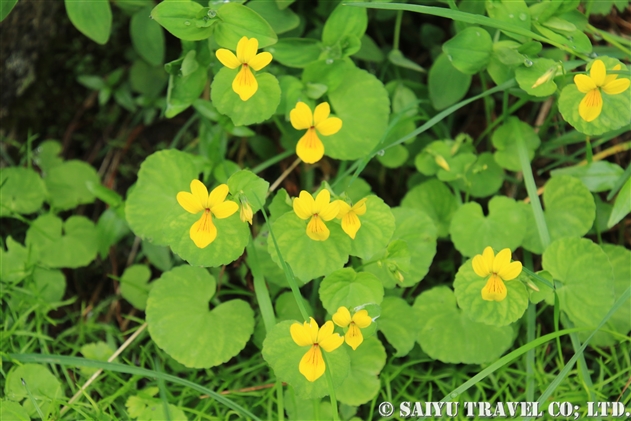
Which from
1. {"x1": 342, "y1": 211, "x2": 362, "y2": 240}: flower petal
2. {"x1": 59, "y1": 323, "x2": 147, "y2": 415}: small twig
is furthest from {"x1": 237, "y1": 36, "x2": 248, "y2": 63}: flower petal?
{"x1": 59, "y1": 323, "x2": 147, "y2": 415}: small twig

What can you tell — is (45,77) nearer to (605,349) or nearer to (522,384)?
(522,384)

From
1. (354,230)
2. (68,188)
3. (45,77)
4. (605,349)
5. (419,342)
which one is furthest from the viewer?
(45,77)

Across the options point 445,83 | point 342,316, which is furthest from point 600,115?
point 342,316

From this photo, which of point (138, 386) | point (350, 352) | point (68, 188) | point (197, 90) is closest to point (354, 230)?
point (350, 352)

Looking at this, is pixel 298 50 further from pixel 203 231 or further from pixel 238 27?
pixel 203 231

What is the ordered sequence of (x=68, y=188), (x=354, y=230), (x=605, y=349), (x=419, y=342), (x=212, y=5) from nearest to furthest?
(x=354, y=230) → (x=212, y=5) → (x=419, y=342) → (x=605, y=349) → (x=68, y=188)
